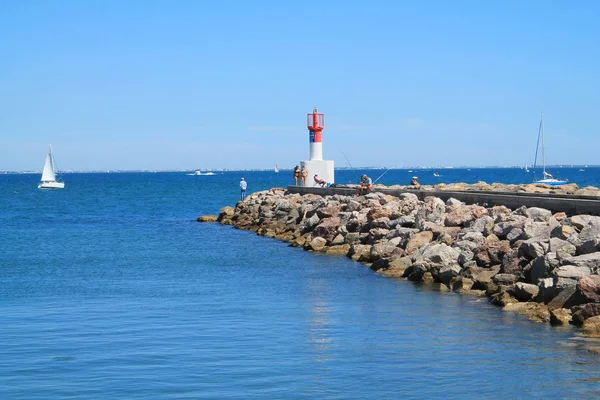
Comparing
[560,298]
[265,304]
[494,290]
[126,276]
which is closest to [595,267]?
[560,298]

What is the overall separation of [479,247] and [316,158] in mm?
21305

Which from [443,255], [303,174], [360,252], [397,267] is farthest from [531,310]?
[303,174]

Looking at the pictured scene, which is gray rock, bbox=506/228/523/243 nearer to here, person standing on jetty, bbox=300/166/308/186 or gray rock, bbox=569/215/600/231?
gray rock, bbox=569/215/600/231

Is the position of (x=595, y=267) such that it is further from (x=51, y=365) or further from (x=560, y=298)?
(x=51, y=365)

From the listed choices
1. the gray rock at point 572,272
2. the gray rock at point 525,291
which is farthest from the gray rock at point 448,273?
the gray rock at point 572,272

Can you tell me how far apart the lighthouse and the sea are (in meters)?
16.6

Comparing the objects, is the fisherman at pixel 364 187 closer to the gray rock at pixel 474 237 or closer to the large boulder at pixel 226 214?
the large boulder at pixel 226 214

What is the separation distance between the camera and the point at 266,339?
11.4m

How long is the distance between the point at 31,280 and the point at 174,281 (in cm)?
301

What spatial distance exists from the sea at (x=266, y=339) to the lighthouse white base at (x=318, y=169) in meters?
17.1

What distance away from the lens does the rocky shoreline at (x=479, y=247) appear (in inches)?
500

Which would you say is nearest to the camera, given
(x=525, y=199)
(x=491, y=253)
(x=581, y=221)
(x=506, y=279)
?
(x=506, y=279)

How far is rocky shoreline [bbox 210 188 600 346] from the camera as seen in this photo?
12703 mm

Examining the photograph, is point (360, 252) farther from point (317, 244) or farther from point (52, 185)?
point (52, 185)
